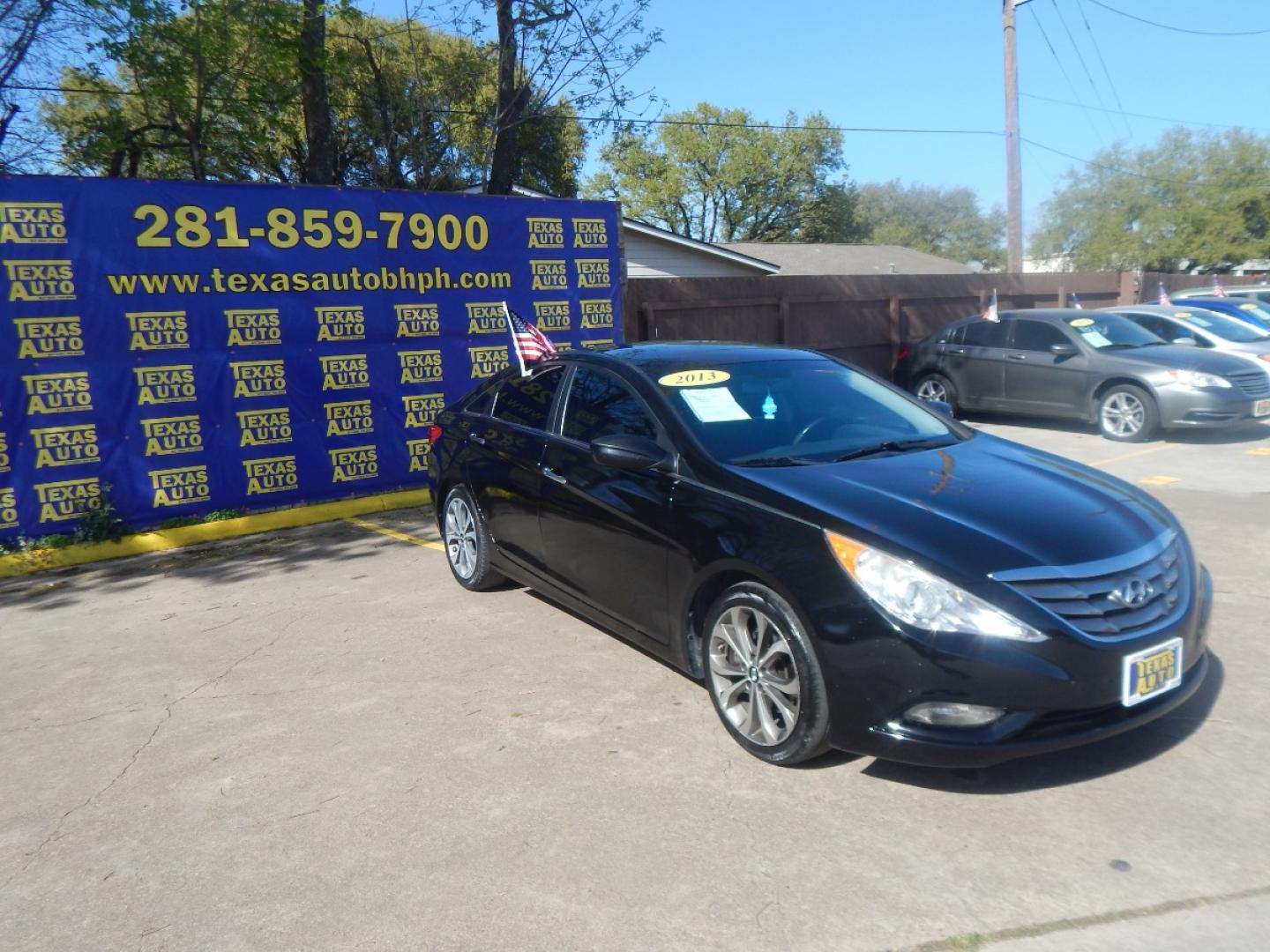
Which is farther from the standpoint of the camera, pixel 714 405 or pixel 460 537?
pixel 460 537

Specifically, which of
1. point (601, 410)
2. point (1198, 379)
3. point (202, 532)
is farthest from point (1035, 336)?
point (202, 532)

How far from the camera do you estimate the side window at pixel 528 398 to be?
565cm

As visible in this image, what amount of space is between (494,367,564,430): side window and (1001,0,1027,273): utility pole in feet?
54.0

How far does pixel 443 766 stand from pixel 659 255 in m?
17.3

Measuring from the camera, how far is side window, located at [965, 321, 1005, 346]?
1309 cm

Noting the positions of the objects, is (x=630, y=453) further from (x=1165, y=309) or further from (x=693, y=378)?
(x=1165, y=309)

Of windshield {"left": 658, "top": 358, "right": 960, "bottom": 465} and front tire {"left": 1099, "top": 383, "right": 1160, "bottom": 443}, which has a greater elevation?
windshield {"left": 658, "top": 358, "right": 960, "bottom": 465}

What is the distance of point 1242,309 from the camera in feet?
49.3

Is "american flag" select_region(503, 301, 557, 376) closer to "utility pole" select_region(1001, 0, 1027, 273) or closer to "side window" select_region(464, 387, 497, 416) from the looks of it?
"side window" select_region(464, 387, 497, 416)

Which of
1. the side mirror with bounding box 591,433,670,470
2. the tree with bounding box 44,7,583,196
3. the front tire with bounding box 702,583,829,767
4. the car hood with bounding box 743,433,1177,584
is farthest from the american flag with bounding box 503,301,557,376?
the tree with bounding box 44,7,583,196

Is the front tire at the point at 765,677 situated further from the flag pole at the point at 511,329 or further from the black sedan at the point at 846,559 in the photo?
the flag pole at the point at 511,329

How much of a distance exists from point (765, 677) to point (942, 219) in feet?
291

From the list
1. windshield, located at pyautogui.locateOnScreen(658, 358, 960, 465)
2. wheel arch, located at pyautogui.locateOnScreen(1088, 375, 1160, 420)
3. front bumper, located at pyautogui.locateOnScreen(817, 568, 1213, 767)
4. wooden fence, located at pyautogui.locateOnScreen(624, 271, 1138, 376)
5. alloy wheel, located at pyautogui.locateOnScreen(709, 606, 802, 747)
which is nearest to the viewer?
front bumper, located at pyautogui.locateOnScreen(817, 568, 1213, 767)

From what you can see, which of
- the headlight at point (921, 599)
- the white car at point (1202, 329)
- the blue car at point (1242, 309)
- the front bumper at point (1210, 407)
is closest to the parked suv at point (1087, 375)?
the front bumper at point (1210, 407)
